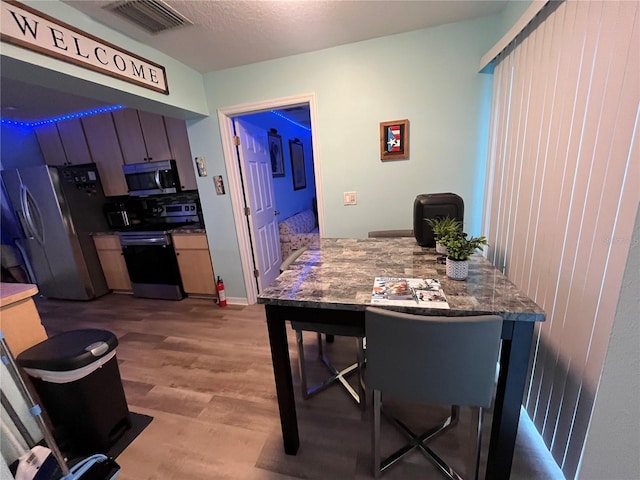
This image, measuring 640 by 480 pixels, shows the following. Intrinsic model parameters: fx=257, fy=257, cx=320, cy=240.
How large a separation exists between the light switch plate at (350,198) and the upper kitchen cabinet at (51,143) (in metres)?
3.96

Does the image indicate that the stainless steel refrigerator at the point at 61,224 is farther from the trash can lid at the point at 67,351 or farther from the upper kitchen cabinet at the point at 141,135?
the trash can lid at the point at 67,351

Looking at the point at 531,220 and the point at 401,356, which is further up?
the point at 531,220

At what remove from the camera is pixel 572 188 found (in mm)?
1044

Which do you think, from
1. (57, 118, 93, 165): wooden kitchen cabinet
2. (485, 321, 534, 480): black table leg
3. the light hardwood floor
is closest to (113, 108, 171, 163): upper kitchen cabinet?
(57, 118, 93, 165): wooden kitchen cabinet

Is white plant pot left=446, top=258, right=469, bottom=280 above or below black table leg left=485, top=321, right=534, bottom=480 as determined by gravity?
above

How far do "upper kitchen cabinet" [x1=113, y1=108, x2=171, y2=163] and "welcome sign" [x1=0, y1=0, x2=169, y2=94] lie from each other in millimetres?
1294

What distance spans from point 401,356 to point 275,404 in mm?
1088

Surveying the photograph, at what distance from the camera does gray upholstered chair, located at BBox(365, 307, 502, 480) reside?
0.82m

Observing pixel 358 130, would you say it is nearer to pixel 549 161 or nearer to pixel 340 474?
pixel 549 161

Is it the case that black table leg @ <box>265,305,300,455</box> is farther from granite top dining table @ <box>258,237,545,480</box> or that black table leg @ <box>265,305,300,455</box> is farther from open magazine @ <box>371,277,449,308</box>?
open magazine @ <box>371,277,449,308</box>

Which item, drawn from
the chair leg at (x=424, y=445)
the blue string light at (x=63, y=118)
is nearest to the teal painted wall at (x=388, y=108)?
the chair leg at (x=424, y=445)

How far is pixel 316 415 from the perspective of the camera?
153 centimetres

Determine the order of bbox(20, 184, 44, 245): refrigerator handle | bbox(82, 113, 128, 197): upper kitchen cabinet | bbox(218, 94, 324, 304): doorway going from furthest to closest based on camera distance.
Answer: bbox(82, 113, 128, 197): upper kitchen cabinet, bbox(20, 184, 44, 245): refrigerator handle, bbox(218, 94, 324, 304): doorway

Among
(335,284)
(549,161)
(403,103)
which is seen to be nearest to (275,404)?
(335,284)
